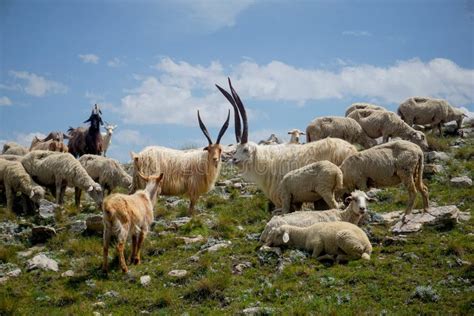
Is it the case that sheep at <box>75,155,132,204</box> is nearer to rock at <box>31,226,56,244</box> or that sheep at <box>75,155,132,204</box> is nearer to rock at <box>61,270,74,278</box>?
rock at <box>31,226,56,244</box>

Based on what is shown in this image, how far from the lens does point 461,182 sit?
47.7ft

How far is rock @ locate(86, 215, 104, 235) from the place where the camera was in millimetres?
12586

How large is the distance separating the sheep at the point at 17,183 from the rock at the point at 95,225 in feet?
11.0

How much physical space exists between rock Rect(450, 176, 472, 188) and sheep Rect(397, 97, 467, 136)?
955 centimetres

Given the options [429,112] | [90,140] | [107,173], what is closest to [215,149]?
[107,173]

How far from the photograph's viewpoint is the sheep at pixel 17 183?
15.4 metres

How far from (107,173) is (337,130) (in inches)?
318

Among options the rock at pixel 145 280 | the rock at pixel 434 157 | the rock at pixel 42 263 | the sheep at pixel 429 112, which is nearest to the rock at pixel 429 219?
the rock at pixel 145 280

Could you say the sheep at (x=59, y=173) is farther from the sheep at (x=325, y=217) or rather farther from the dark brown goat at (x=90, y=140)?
the sheep at (x=325, y=217)

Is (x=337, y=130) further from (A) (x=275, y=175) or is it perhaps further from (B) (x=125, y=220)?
(B) (x=125, y=220)

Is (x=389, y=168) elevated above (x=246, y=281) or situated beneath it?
elevated above

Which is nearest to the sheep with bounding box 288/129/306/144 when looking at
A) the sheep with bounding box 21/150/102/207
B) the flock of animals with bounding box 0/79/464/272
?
the flock of animals with bounding box 0/79/464/272

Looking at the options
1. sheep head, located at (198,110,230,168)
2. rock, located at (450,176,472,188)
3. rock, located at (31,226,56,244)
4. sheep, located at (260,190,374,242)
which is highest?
sheep head, located at (198,110,230,168)

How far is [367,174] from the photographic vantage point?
12453 millimetres
